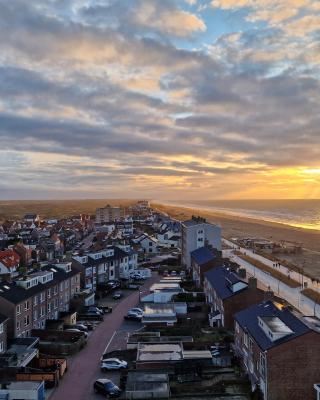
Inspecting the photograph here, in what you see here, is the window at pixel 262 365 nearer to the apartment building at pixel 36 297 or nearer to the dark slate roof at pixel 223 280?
the dark slate roof at pixel 223 280

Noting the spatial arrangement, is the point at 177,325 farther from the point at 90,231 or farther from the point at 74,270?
the point at 90,231

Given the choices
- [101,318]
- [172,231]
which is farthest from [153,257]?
[101,318]

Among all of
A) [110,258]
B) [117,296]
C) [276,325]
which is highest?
[276,325]

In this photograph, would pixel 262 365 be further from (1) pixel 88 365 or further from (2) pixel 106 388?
(1) pixel 88 365

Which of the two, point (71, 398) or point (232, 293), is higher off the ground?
point (232, 293)

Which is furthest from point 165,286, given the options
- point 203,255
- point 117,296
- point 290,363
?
point 290,363

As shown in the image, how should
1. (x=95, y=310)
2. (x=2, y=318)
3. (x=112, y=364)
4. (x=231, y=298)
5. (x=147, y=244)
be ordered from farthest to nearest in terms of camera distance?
(x=147, y=244), (x=95, y=310), (x=231, y=298), (x=2, y=318), (x=112, y=364)
